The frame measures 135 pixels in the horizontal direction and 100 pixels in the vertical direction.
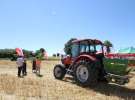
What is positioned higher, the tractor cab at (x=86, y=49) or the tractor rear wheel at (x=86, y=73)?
the tractor cab at (x=86, y=49)

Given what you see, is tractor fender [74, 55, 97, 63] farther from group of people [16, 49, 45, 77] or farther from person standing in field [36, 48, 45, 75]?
person standing in field [36, 48, 45, 75]

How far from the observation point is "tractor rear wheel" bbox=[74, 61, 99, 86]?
14.6m

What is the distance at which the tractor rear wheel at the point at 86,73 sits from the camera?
1464 centimetres

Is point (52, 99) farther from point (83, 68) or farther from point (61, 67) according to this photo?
point (61, 67)

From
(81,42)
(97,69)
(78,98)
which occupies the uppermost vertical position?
(81,42)

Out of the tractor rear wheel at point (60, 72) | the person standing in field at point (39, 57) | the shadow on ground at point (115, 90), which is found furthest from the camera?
the person standing in field at point (39, 57)

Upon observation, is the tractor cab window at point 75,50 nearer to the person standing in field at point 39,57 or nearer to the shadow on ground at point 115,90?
the shadow on ground at point 115,90

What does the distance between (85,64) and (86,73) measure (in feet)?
1.50

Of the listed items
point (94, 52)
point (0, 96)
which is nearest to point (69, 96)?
point (0, 96)

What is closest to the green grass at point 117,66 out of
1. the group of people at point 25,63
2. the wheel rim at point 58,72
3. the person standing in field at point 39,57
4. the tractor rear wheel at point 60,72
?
the tractor rear wheel at point 60,72

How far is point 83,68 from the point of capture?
15.3m

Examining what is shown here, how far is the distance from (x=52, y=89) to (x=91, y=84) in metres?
2.18

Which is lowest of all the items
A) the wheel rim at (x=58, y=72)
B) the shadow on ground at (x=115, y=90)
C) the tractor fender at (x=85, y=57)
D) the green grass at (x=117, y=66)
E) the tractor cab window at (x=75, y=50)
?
the shadow on ground at (x=115, y=90)

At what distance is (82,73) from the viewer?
15.4m
